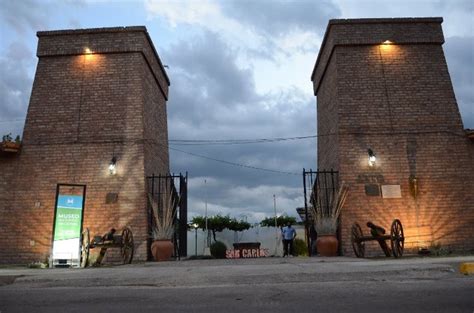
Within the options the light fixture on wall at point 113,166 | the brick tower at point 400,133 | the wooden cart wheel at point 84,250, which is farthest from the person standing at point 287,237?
the wooden cart wheel at point 84,250

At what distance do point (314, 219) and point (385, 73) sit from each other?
4.45 meters

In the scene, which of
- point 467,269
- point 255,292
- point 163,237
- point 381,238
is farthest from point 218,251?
point 255,292

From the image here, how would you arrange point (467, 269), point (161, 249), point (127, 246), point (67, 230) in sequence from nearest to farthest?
point (467, 269) → point (67, 230) → point (127, 246) → point (161, 249)

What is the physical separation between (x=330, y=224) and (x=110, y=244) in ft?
16.2

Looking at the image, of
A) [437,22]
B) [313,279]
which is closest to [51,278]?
[313,279]

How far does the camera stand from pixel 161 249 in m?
9.55

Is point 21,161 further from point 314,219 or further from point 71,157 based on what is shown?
point 314,219

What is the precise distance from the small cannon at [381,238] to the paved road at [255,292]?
3.51 m

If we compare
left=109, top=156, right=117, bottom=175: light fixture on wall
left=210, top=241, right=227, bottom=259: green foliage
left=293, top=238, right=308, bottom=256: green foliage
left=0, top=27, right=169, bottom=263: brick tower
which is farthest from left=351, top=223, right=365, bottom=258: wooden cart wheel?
left=210, top=241, right=227, bottom=259: green foliage

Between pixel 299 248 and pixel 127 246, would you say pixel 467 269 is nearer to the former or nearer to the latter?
pixel 127 246

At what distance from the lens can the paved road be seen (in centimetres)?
291

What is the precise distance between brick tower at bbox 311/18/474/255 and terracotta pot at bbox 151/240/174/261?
4.14 m

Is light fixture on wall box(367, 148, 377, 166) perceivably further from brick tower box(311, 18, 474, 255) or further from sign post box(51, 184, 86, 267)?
sign post box(51, 184, 86, 267)

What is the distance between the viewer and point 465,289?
137 inches
